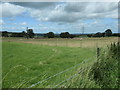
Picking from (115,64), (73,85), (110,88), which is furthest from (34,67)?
(115,64)

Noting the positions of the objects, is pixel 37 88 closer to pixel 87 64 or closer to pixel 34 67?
pixel 34 67

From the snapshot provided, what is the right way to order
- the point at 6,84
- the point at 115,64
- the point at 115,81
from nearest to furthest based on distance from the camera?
1. the point at 6,84
2. the point at 115,81
3. the point at 115,64

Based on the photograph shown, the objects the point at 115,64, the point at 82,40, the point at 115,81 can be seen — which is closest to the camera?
the point at 115,81

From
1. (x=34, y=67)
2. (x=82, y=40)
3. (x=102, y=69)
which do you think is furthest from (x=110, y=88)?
(x=82, y=40)

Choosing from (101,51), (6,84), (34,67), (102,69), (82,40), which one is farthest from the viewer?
(82,40)

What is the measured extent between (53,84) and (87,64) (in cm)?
212

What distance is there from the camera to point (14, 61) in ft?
14.2

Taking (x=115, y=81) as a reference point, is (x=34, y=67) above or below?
above

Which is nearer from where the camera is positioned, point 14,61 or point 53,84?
point 53,84

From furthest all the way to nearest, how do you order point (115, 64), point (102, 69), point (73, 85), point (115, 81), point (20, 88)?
point (115, 64)
point (102, 69)
point (115, 81)
point (73, 85)
point (20, 88)

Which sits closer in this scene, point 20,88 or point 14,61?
point 20,88

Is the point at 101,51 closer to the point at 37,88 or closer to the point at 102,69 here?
the point at 102,69

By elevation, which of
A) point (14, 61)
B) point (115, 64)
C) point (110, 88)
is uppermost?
point (14, 61)

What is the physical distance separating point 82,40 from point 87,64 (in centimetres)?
893
